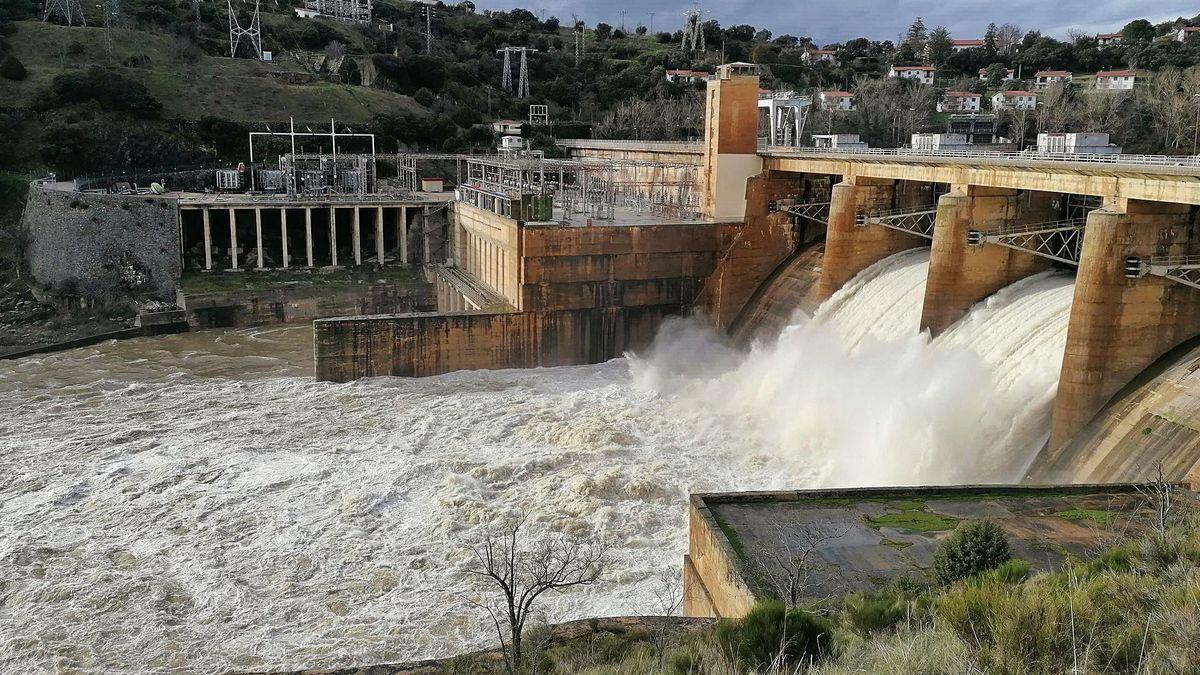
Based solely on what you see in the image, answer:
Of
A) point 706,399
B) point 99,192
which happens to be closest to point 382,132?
point 99,192

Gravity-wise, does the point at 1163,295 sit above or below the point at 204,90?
below

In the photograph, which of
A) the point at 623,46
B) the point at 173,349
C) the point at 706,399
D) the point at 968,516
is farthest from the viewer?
the point at 623,46

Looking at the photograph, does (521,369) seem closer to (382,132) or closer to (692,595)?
(692,595)

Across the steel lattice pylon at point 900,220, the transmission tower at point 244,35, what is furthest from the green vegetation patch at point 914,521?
the transmission tower at point 244,35

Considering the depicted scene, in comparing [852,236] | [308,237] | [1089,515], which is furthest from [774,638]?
[308,237]

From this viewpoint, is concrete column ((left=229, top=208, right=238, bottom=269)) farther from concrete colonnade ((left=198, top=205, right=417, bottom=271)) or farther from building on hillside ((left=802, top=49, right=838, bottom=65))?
building on hillside ((left=802, top=49, right=838, bottom=65))

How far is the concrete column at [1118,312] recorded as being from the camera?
17938 mm

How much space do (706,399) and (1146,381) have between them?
12281 mm

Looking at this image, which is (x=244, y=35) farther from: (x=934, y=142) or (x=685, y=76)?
(x=934, y=142)

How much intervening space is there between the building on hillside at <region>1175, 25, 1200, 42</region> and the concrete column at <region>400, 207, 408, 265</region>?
7393 cm

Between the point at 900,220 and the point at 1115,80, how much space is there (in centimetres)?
5773

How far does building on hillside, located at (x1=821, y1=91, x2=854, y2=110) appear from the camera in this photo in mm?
79812

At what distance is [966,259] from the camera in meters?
23.8

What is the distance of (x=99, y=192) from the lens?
145 feet
